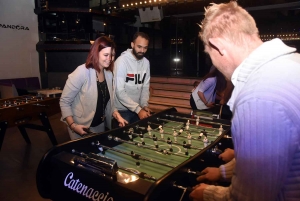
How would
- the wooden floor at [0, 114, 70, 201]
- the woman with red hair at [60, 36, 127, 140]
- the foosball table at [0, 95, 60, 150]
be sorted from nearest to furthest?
the woman with red hair at [60, 36, 127, 140] → the wooden floor at [0, 114, 70, 201] → the foosball table at [0, 95, 60, 150]

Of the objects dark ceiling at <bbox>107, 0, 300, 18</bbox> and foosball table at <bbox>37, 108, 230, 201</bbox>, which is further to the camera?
dark ceiling at <bbox>107, 0, 300, 18</bbox>

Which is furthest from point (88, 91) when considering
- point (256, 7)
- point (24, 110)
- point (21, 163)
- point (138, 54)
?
point (256, 7)

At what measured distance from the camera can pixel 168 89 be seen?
316 inches

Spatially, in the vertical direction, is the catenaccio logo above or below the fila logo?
above

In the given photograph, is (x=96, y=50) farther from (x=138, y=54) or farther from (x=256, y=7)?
(x=256, y=7)

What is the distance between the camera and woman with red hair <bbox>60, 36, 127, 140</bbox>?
7.70 feet

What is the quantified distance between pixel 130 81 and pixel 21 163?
2.08 metres

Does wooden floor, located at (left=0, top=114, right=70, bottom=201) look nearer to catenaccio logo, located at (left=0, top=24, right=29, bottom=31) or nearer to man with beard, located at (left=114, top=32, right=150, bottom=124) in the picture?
man with beard, located at (left=114, top=32, right=150, bottom=124)

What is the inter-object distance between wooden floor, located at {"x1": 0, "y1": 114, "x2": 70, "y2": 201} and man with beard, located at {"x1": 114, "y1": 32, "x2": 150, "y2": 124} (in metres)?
1.40

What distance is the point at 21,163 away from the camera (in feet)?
11.7

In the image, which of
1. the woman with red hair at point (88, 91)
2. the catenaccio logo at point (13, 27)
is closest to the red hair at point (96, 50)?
the woman with red hair at point (88, 91)

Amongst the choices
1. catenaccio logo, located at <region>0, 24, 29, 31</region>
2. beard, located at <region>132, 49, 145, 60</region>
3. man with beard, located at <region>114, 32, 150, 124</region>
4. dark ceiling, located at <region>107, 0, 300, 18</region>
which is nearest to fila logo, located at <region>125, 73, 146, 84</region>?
man with beard, located at <region>114, 32, 150, 124</region>

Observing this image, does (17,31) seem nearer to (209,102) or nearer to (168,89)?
(168,89)

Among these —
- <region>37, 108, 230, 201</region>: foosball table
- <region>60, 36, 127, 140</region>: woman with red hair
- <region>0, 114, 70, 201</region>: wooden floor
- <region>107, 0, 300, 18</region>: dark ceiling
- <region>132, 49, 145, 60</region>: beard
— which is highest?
<region>107, 0, 300, 18</region>: dark ceiling
